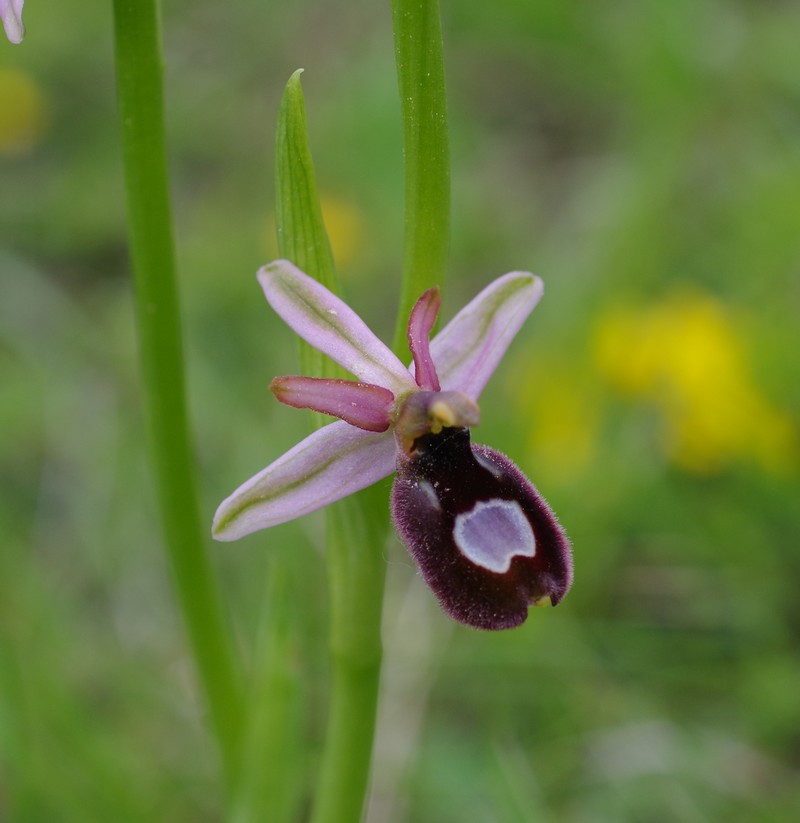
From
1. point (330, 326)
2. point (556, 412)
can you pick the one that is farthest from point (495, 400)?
point (330, 326)

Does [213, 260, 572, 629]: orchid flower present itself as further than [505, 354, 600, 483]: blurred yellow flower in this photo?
No

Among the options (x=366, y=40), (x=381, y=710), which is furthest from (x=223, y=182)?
(x=381, y=710)

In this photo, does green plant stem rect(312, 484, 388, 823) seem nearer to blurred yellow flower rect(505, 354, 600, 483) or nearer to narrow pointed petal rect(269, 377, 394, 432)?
narrow pointed petal rect(269, 377, 394, 432)

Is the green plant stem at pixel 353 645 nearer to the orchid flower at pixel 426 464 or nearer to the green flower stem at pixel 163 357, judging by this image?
the orchid flower at pixel 426 464

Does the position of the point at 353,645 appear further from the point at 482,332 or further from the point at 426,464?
the point at 482,332

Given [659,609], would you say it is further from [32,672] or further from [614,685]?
Result: [32,672]

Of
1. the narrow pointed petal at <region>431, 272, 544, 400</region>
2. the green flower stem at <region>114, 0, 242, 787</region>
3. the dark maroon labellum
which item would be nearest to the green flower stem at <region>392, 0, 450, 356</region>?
the narrow pointed petal at <region>431, 272, 544, 400</region>
